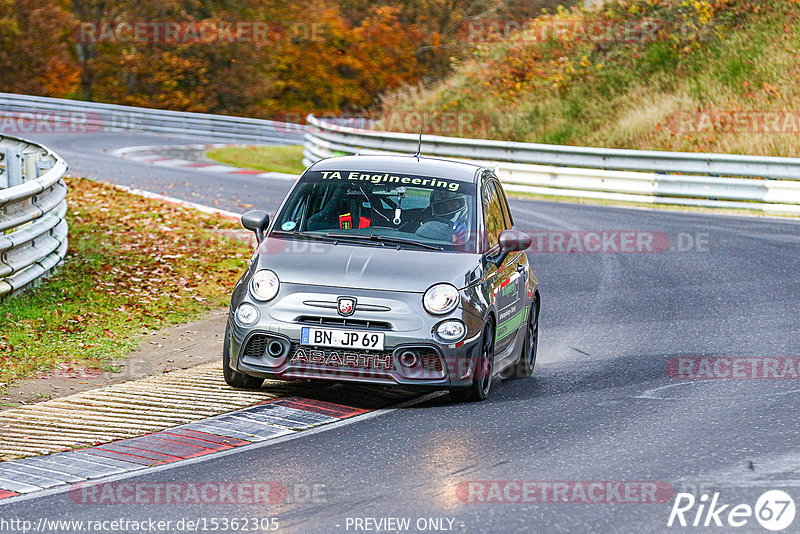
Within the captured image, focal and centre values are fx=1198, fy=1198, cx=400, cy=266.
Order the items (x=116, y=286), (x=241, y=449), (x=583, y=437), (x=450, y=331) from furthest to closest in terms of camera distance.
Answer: (x=116, y=286)
(x=450, y=331)
(x=583, y=437)
(x=241, y=449)

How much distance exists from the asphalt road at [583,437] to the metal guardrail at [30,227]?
4.14m

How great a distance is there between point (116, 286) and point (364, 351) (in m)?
5.40

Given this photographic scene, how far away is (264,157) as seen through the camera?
3259cm

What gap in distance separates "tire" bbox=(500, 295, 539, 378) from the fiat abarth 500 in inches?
6.1

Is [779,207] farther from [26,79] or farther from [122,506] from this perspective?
[26,79]

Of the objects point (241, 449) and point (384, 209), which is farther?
point (384, 209)

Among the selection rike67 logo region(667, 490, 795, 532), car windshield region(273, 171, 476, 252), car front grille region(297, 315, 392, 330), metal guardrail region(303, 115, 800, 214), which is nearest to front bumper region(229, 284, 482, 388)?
car front grille region(297, 315, 392, 330)

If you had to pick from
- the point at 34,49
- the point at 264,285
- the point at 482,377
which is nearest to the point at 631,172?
the point at 482,377

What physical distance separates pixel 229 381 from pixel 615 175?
613 inches

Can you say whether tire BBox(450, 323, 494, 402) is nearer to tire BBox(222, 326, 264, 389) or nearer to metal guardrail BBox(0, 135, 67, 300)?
tire BBox(222, 326, 264, 389)

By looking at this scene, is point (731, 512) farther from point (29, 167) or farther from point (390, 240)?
point (29, 167)

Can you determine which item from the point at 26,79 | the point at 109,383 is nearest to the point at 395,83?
the point at 26,79

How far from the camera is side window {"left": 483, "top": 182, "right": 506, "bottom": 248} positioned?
9.54 metres

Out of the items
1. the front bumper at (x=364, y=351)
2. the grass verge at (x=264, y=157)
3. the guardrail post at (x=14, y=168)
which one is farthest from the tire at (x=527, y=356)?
the grass verge at (x=264, y=157)
